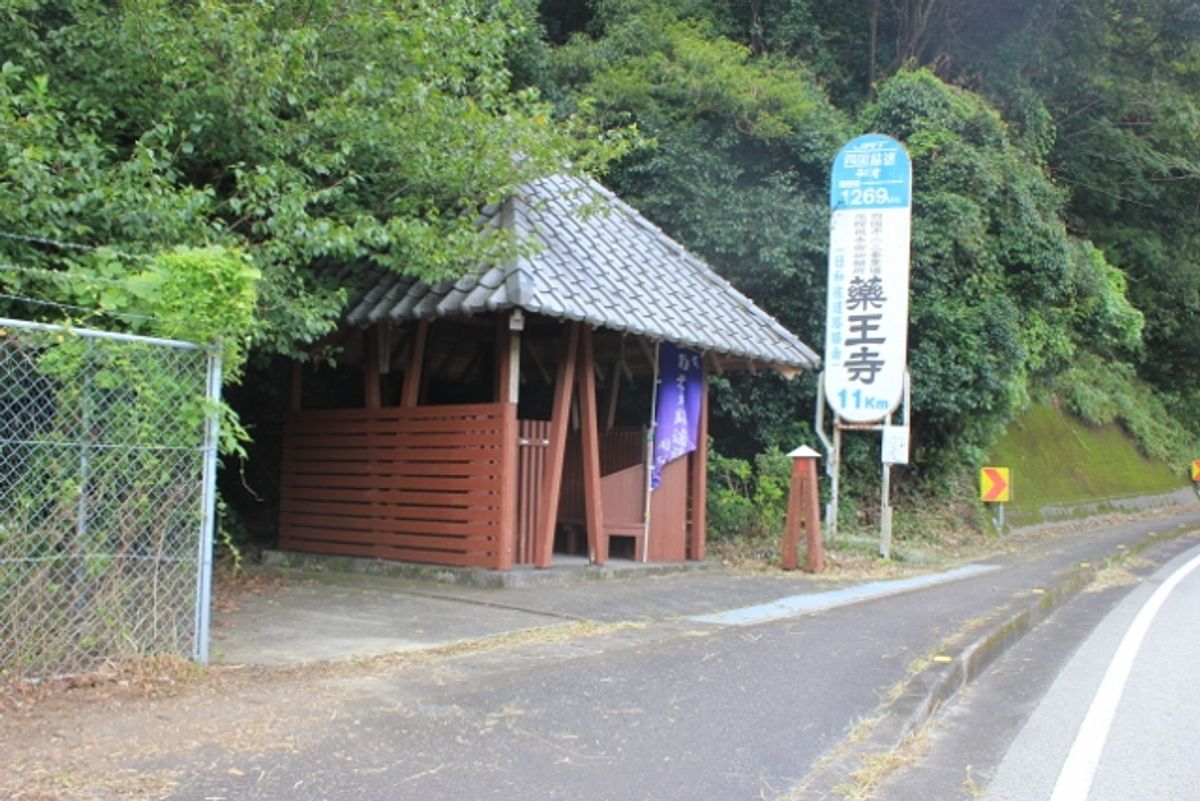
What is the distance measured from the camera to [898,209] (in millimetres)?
13898

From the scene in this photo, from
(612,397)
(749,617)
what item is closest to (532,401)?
(612,397)

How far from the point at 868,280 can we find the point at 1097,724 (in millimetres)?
8770

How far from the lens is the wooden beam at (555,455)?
396 inches

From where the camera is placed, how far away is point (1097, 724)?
598 centimetres

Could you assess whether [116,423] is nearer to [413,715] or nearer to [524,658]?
[413,715]

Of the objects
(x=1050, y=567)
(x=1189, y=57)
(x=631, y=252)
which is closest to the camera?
(x=631, y=252)

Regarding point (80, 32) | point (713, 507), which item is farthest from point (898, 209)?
point (80, 32)

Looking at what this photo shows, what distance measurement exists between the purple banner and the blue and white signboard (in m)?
3.17

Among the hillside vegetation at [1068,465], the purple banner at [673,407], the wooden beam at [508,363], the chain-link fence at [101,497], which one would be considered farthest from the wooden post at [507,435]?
the hillside vegetation at [1068,465]

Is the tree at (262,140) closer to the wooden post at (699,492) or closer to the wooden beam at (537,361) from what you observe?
the wooden beam at (537,361)

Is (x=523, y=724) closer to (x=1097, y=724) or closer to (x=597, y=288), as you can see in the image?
(x=1097, y=724)

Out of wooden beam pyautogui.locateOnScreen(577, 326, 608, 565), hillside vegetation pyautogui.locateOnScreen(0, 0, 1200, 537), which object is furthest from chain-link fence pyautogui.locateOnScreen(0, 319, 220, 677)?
wooden beam pyautogui.locateOnScreen(577, 326, 608, 565)

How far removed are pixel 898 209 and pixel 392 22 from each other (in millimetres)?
7928

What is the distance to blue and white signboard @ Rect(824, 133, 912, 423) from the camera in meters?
13.8
